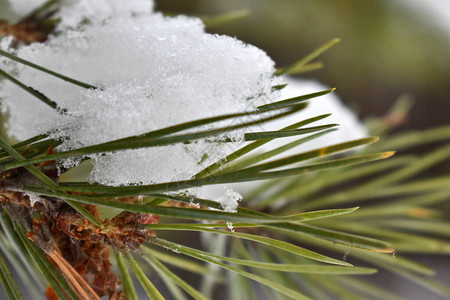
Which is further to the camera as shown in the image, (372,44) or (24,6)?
(372,44)

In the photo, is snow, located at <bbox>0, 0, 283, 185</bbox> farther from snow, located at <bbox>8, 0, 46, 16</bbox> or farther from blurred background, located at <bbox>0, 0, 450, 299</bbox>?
blurred background, located at <bbox>0, 0, 450, 299</bbox>

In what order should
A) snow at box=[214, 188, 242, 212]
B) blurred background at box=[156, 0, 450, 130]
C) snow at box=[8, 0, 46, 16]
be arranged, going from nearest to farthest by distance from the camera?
snow at box=[214, 188, 242, 212] → snow at box=[8, 0, 46, 16] → blurred background at box=[156, 0, 450, 130]

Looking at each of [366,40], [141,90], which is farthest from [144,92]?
[366,40]


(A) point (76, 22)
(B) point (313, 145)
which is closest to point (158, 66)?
(A) point (76, 22)

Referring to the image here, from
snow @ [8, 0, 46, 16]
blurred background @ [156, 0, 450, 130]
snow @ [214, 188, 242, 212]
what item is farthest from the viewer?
blurred background @ [156, 0, 450, 130]

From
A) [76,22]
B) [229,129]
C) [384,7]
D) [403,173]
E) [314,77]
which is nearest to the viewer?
[229,129]

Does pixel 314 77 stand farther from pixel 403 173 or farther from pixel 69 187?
pixel 69 187

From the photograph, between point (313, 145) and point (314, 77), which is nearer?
point (313, 145)

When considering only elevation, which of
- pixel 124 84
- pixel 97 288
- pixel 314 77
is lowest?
pixel 97 288

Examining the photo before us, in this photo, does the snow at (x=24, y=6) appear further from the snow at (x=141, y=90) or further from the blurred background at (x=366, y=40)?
the blurred background at (x=366, y=40)

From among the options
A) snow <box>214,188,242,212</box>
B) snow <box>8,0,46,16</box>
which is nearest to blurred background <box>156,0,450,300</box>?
snow <box>8,0,46,16</box>

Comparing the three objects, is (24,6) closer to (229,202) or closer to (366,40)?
(229,202)
